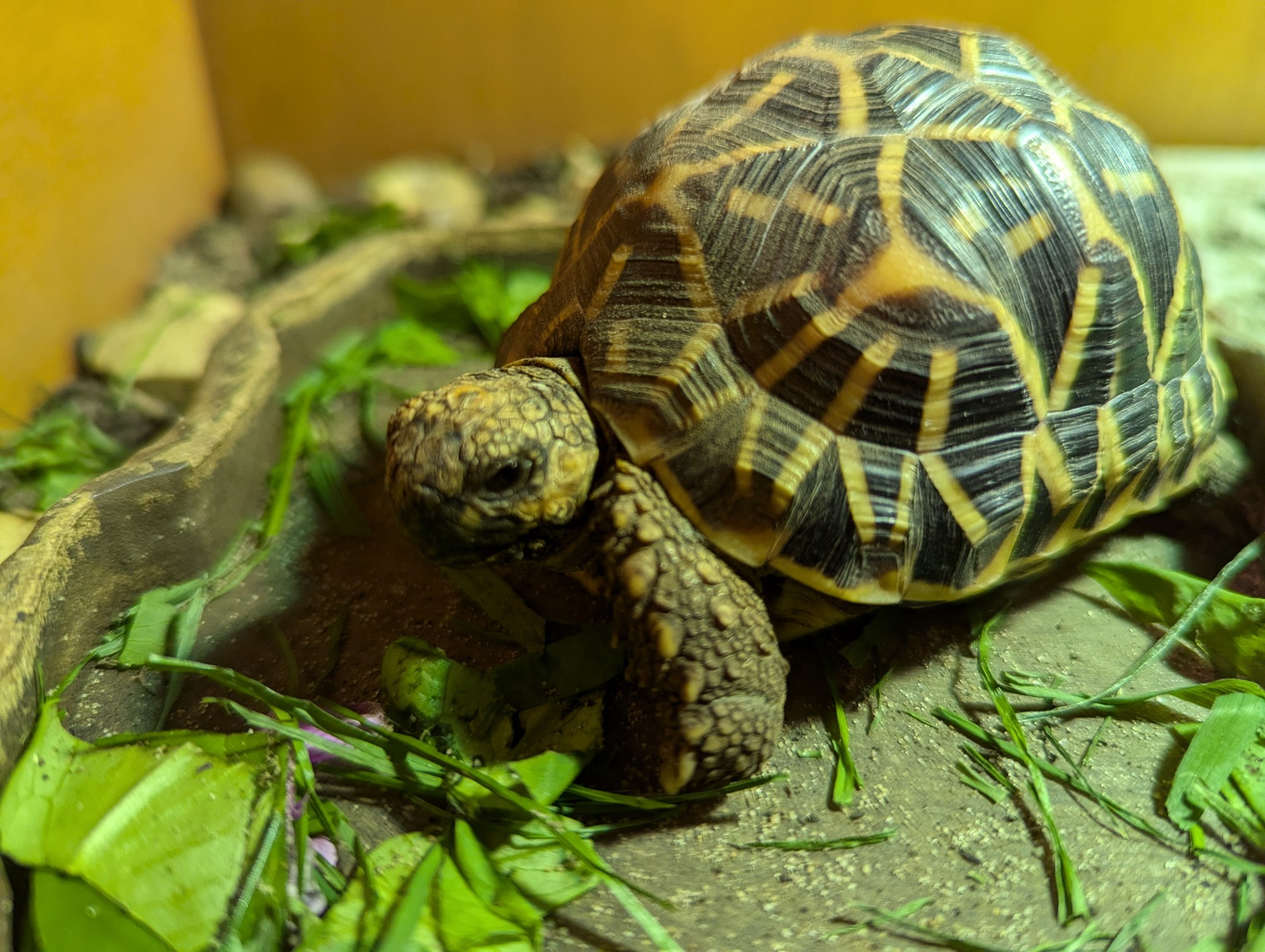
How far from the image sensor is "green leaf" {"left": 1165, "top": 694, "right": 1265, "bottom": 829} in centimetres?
175

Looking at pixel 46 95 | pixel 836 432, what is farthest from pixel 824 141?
pixel 46 95

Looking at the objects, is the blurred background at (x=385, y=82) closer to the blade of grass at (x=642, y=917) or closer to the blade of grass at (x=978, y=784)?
the blade of grass at (x=642, y=917)

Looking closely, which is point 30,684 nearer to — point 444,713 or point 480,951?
point 444,713

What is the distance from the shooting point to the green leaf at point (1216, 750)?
1746 millimetres

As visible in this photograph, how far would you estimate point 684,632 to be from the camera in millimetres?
1637

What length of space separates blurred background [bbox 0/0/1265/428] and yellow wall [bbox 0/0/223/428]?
1cm

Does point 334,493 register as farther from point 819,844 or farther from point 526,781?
point 819,844

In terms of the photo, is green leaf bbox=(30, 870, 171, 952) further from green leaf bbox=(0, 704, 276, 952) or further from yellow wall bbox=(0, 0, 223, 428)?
yellow wall bbox=(0, 0, 223, 428)

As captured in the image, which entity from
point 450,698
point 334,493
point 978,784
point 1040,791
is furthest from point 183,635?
point 1040,791

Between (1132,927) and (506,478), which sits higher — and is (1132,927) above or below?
below

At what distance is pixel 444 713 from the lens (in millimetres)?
1809

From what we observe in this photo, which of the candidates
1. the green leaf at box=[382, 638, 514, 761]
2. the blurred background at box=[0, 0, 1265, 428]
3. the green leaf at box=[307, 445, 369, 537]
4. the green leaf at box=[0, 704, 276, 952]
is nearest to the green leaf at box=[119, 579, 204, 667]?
the green leaf at box=[0, 704, 276, 952]

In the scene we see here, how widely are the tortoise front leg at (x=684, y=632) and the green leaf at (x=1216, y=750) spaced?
0.87 metres

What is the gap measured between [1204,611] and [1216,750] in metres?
0.39
